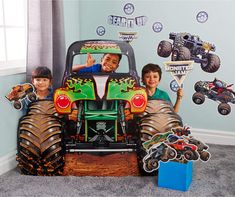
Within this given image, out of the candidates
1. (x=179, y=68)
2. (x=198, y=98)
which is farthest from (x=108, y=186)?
(x=198, y=98)

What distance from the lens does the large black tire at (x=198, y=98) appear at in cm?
233

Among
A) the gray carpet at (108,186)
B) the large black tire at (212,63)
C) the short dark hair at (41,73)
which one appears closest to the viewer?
the gray carpet at (108,186)

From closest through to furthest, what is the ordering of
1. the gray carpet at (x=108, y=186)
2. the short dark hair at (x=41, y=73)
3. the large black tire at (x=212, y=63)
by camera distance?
1. the gray carpet at (x=108, y=186)
2. the short dark hair at (x=41, y=73)
3. the large black tire at (x=212, y=63)

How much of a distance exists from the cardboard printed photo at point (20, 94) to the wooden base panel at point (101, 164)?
377mm

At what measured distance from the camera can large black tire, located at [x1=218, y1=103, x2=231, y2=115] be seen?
229 centimetres

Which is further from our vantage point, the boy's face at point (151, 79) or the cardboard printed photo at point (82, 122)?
the boy's face at point (151, 79)

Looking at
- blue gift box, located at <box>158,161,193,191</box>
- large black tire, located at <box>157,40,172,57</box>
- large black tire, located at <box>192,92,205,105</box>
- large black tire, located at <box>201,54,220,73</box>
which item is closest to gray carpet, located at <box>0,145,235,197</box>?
blue gift box, located at <box>158,161,193,191</box>

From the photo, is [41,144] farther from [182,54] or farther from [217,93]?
[217,93]

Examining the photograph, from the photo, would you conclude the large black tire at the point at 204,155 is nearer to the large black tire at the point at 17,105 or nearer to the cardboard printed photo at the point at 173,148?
the cardboard printed photo at the point at 173,148

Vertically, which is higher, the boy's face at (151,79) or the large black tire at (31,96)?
the boy's face at (151,79)

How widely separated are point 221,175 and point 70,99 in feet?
2.97

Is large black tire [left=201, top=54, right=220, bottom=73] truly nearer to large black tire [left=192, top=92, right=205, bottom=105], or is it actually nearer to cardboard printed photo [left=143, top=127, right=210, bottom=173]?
large black tire [left=192, top=92, right=205, bottom=105]

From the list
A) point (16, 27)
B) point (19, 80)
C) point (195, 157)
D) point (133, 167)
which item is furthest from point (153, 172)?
point (16, 27)

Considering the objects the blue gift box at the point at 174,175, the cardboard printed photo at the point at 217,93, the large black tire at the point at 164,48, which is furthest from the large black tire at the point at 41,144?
the cardboard printed photo at the point at 217,93
